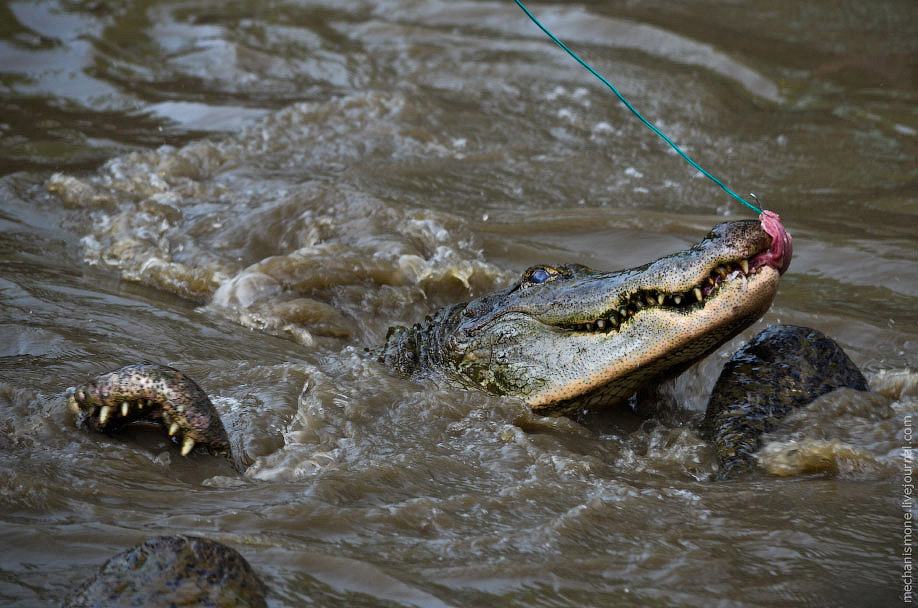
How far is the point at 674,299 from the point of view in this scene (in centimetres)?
330

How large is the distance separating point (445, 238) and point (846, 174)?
11.2 ft

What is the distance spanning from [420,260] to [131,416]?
2.38 metres

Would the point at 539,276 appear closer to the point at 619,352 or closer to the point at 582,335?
the point at 582,335

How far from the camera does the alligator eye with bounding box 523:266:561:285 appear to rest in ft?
12.5

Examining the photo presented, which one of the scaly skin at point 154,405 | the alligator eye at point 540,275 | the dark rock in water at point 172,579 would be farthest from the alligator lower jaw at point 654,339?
the dark rock in water at point 172,579

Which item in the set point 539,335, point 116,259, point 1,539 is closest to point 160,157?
point 116,259

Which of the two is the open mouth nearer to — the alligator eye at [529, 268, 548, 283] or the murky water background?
the alligator eye at [529, 268, 548, 283]

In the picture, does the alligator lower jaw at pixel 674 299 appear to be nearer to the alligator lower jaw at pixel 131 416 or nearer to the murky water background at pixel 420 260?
the murky water background at pixel 420 260

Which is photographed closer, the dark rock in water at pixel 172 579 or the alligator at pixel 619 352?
the dark rock in water at pixel 172 579

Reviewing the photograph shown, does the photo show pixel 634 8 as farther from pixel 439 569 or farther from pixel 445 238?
pixel 439 569

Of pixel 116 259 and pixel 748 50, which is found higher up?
pixel 748 50

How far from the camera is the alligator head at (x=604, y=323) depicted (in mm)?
3188

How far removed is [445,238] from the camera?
5742 millimetres

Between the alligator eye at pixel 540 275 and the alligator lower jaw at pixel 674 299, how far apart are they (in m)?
0.28
